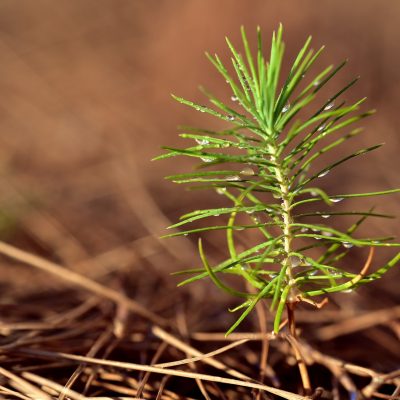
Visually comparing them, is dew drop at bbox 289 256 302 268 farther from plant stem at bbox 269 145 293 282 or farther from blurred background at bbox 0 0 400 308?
blurred background at bbox 0 0 400 308

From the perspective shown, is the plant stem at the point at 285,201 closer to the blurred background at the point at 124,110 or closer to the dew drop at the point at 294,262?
the dew drop at the point at 294,262

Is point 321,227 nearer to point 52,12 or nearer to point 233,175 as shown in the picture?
point 233,175

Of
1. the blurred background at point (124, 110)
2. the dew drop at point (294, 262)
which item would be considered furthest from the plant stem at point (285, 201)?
the blurred background at point (124, 110)

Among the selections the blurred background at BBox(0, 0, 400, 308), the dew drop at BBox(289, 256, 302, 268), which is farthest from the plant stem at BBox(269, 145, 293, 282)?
the blurred background at BBox(0, 0, 400, 308)

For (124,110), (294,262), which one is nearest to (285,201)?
(294,262)

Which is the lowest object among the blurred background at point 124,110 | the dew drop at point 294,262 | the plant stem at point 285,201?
the dew drop at point 294,262

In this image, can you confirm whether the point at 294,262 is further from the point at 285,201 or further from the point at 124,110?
the point at 124,110

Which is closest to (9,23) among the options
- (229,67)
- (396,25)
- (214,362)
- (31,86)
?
(31,86)

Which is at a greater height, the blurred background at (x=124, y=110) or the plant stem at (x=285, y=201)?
the blurred background at (x=124, y=110)
